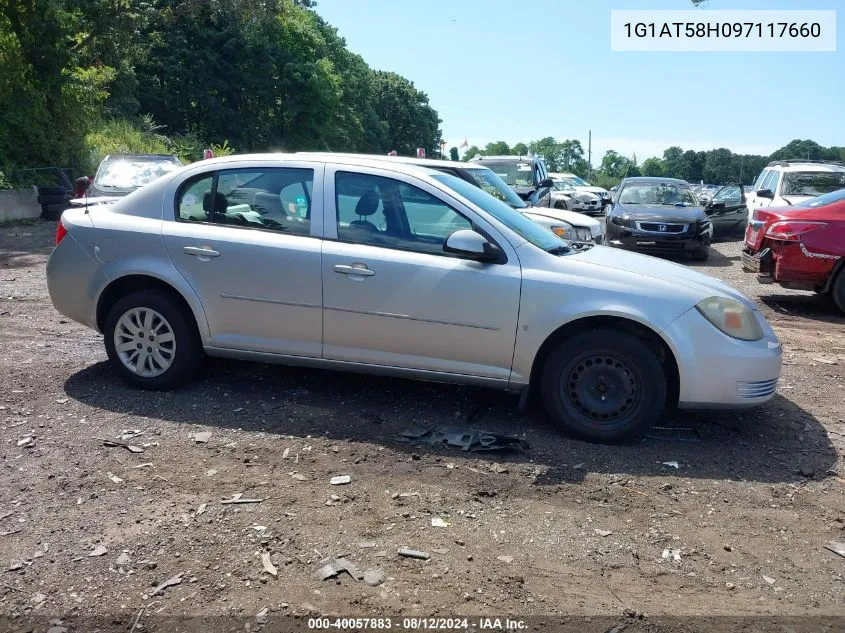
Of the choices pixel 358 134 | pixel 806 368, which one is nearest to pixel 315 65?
pixel 358 134

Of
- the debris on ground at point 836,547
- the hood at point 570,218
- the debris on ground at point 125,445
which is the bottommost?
the debris on ground at point 836,547

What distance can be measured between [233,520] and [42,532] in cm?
90

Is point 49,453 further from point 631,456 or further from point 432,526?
point 631,456

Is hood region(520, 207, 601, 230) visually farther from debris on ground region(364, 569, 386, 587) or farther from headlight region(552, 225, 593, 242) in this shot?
debris on ground region(364, 569, 386, 587)

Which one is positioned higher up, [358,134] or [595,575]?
[358,134]

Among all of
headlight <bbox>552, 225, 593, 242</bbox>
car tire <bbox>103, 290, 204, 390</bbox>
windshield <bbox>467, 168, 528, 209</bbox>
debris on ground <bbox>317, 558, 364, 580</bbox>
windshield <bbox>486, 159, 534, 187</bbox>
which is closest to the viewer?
debris on ground <bbox>317, 558, 364, 580</bbox>

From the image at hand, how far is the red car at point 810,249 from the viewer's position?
29.7 ft

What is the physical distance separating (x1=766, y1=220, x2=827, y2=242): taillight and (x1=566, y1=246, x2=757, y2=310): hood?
4.47 metres

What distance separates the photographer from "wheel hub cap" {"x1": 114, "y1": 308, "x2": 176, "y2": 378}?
5.53m

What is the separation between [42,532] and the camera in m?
3.66

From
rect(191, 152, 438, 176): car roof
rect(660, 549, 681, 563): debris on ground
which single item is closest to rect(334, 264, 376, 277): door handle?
rect(191, 152, 438, 176): car roof

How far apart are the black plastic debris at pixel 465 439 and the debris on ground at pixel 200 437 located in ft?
4.11

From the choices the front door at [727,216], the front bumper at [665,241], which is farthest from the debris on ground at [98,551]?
the front door at [727,216]

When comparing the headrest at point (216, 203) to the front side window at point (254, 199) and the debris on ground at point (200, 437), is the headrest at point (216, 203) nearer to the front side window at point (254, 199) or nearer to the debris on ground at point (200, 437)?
the front side window at point (254, 199)
